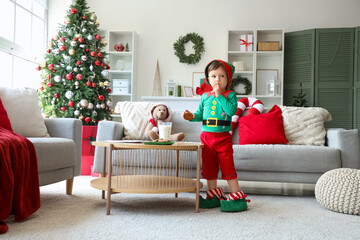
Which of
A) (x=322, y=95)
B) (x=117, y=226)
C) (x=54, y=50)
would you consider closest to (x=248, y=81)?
(x=322, y=95)

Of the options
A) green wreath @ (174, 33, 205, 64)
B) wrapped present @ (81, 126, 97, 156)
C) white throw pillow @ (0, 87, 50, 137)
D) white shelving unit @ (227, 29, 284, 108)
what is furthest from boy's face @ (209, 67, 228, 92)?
green wreath @ (174, 33, 205, 64)

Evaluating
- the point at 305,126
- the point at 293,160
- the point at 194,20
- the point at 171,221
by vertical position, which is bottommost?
the point at 171,221

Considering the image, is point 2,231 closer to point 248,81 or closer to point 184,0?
point 248,81

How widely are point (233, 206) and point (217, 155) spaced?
0.35 m

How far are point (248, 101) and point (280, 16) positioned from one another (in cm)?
321

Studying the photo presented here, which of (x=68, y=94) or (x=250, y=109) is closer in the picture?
(x=250, y=109)

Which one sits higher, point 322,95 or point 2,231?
point 322,95

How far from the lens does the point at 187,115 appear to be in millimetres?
2326

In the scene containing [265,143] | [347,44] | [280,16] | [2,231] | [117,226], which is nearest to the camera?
[2,231]

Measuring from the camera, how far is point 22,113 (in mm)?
2664

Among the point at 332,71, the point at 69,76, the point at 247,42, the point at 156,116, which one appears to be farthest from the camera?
the point at 247,42

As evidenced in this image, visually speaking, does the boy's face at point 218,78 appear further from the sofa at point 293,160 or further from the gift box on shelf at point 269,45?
the gift box on shelf at point 269,45

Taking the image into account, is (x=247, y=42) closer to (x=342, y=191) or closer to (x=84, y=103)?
(x=84, y=103)

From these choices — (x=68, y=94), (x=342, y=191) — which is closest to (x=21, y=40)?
(x=68, y=94)
